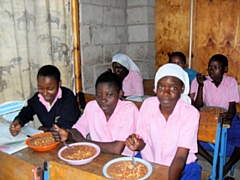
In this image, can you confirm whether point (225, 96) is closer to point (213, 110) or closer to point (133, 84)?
point (213, 110)

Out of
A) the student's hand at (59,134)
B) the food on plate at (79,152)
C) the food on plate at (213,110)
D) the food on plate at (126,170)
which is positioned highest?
the student's hand at (59,134)

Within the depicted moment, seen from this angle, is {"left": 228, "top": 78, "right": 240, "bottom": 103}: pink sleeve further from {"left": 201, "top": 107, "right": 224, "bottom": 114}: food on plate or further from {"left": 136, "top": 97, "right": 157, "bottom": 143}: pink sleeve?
{"left": 136, "top": 97, "right": 157, "bottom": 143}: pink sleeve

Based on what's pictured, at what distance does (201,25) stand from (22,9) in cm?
265

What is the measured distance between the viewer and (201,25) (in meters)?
4.08

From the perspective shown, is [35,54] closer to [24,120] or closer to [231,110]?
[24,120]

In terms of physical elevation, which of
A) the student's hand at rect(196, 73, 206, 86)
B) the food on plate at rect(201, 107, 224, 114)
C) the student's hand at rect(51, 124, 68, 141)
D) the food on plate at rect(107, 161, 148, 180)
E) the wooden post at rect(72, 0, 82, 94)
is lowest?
the food on plate at rect(201, 107, 224, 114)

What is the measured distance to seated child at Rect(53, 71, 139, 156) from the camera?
1.80 meters

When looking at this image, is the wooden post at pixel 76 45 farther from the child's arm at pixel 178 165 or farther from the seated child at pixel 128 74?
the child's arm at pixel 178 165

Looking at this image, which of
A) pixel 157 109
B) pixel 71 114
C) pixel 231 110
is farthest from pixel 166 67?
pixel 231 110

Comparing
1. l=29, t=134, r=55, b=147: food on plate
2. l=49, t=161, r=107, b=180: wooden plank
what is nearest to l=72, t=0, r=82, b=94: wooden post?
l=29, t=134, r=55, b=147: food on plate

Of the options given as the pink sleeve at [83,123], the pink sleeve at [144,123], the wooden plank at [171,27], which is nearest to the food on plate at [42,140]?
the pink sleeve at [83,123]

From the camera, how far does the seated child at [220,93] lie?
9.14 feet

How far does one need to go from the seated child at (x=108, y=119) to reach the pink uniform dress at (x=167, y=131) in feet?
0.32

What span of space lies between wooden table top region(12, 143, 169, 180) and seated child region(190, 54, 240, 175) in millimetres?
1679
